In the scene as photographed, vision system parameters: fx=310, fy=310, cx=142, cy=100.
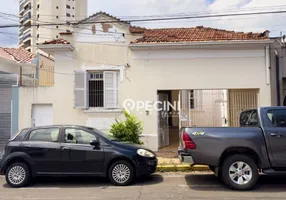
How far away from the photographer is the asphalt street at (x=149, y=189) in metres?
6.70

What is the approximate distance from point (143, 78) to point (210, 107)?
302 cm

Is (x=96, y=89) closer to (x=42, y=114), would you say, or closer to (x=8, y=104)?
(x=42, y=114)

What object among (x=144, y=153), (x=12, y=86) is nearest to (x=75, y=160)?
(x=144, y=153)

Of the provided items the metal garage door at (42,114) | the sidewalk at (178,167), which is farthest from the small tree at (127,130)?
the metal garage door at (42,114)

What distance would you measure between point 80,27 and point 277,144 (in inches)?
360

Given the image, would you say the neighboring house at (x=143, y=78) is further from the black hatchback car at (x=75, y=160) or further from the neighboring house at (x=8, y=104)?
the black hatchback car at (x=75, y=160)

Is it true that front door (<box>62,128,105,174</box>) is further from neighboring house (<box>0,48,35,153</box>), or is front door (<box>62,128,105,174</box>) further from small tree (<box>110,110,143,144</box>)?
neighboring house (<box>0,48,35,153</box>)

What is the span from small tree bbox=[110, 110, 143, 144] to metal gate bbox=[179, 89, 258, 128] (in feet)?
6.60

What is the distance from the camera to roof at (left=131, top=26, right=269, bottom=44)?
494 inches

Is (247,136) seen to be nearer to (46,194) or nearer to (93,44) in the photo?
(46,194)

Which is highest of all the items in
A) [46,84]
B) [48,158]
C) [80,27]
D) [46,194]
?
[80,27]

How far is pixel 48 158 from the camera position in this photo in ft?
25.8

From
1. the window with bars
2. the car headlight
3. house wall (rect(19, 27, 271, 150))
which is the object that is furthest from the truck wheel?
the window with bars

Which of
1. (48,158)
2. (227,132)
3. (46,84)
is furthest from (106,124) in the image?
(227,132)
